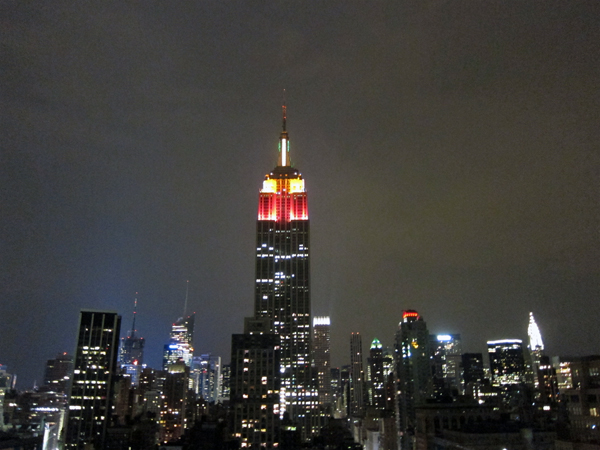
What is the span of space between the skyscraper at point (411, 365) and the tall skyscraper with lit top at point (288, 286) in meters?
30.7

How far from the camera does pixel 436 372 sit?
169250 mm

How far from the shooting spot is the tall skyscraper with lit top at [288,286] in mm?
144625

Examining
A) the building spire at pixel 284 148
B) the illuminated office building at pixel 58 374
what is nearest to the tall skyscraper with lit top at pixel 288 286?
the building spire at pixel 284 148

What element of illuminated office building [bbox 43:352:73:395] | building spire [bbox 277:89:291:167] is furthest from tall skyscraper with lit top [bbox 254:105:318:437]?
illuminated office building [bbox 43:352:73:395]

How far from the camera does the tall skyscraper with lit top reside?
14462 centimetres

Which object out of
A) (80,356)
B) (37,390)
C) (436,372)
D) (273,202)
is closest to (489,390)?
(436,372)

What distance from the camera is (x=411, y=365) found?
534 feet

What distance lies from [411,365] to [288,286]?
1911 inches

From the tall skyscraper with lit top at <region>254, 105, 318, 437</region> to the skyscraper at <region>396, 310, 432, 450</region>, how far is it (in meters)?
30.7

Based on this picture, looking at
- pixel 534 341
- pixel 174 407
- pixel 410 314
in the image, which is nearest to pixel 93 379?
pixel 174 407

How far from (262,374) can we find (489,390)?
325ft

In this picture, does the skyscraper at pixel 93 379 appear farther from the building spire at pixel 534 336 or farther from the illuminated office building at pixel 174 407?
the building spire at pixel 534 336

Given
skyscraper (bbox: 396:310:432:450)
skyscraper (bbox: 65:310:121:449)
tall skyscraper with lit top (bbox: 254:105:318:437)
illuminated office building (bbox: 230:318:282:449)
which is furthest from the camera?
skyscraper (bbox: 396:310:432:450)

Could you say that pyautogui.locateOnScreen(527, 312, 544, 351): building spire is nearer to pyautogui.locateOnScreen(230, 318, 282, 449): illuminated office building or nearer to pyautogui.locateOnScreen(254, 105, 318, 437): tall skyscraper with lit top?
pyautogui.locateOnScreen(254, 105, 318, 437): tall skyscraper with lit top
